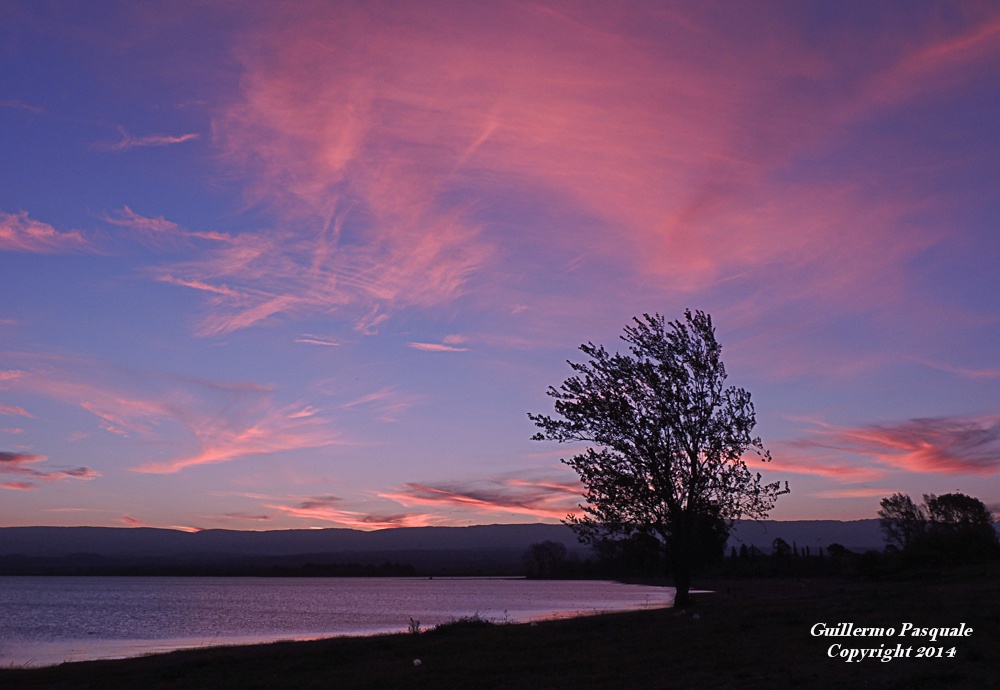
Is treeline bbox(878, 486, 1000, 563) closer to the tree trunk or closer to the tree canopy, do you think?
the tree canopy

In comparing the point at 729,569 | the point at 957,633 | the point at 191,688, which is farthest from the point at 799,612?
the point at 729,569

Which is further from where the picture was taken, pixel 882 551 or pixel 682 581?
pixel 882 551

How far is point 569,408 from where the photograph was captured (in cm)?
3612

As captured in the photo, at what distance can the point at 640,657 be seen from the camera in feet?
69.6

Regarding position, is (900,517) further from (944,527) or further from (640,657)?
(640,657)

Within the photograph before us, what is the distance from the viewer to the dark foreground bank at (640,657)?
53.9 feet

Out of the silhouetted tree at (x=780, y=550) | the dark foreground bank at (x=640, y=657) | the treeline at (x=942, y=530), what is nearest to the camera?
the dark foreground bank at (x=640, y=657)

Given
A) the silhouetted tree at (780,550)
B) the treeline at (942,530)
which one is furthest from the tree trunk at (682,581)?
the silhouetted tree at (780,550)

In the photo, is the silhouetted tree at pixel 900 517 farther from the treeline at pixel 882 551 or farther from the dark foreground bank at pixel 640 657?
the dark foreground bank at pixel 640 657

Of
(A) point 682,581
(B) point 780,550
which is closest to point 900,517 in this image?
(B) point 780,550

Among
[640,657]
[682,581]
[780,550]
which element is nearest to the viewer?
[640,657]

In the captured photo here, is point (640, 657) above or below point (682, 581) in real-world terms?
below

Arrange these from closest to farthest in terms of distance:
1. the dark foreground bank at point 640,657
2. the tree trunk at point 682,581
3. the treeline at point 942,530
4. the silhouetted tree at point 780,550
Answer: the dark foreground bank at point 640,657 → the tree trunk at point 682,581 → the treeline at point 942,530 → the silhouetted tree at point 780,550

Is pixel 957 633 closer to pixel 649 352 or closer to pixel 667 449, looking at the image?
pixel 667 449
